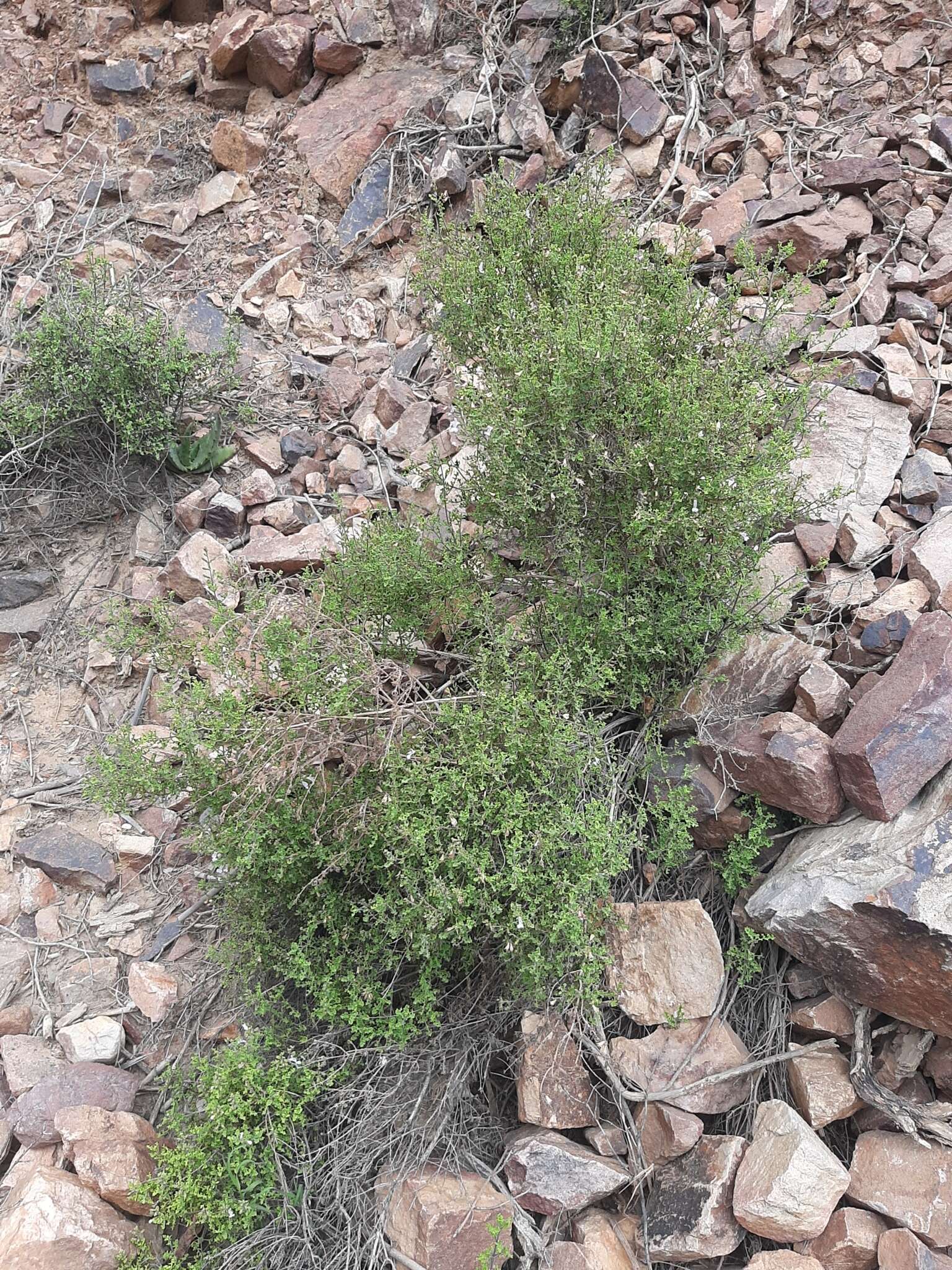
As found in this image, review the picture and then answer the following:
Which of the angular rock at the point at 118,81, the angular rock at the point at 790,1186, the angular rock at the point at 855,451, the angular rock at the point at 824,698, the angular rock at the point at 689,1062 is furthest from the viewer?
the angular rock at the point at 118,81

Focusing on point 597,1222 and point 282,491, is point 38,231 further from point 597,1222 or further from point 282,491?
point 597,1222

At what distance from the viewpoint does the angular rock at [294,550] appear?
142 inches

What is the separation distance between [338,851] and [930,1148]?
1.64m

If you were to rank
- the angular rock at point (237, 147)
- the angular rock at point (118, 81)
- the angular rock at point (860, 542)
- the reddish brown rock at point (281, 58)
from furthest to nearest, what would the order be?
the angular rock at point (118, 81) → the reddish brown rock at point (281, 58) → the angular rock at point (237, 147) → the angular rock at point (860, 542)

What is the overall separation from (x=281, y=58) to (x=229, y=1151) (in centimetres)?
562

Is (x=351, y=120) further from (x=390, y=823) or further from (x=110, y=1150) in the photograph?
(x=110, y=1150)

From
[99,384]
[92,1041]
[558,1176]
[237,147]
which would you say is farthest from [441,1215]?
[237,147]

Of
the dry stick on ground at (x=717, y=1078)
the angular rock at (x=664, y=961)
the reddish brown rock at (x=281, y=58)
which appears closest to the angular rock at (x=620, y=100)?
the reddish brown rock at (x=281, y=58)

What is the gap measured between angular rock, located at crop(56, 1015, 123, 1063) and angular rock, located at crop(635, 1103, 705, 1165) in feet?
5.07

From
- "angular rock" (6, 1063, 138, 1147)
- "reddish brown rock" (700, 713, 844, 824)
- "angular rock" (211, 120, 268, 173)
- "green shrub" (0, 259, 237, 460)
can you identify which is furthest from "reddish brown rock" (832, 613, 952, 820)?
"angular rock" (211, 120, 268, 173)

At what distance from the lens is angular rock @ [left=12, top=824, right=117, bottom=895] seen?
3166mm

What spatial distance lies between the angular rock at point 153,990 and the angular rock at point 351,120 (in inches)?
160

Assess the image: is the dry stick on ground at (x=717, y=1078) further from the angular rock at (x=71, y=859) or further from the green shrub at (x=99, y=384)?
the green shrub at (x=99, y=384)

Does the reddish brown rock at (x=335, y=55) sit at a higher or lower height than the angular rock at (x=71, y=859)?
higher
